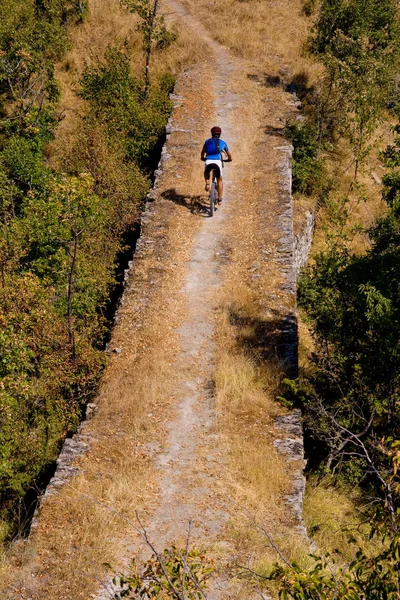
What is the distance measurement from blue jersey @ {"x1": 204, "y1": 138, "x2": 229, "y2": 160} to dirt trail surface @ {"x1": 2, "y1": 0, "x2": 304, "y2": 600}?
1.54 metres

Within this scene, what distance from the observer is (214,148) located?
594 inches

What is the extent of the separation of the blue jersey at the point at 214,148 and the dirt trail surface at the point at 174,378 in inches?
60.5

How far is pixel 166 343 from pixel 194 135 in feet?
34.1

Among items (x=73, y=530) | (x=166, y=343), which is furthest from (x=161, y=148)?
(x=73, y=530)

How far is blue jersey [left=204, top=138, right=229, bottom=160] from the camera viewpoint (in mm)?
15062

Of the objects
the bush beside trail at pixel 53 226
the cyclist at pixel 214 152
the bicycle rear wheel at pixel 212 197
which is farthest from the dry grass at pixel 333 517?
the cyclist at pixel 214 152

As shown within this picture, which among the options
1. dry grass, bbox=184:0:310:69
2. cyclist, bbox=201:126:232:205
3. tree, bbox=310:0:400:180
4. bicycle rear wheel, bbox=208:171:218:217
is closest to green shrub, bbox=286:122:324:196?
tree, bbox=310:0:400:180

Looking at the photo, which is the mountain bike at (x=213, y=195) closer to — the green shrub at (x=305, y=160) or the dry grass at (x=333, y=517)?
the green shrub at (x=305, y=160)

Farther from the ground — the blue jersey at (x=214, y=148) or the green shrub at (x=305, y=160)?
the blue jersey at (x=214, y=148)

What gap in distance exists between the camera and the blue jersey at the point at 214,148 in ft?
49.4

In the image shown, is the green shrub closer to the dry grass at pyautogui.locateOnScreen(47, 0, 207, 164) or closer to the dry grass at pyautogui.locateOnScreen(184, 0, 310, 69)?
the dry grass at pyautogui.locateOnScreen(184, 0, 310, 69)

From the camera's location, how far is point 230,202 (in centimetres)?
1672

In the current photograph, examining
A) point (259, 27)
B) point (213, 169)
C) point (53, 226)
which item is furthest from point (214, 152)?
point (259, 27)

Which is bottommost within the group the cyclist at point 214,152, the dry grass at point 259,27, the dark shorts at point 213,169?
the dark shorts at point 213,169
